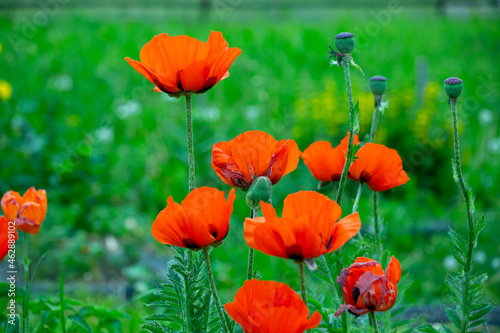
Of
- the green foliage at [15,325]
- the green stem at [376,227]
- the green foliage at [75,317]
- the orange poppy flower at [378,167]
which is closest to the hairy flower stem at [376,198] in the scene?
the green stem at [376,227]

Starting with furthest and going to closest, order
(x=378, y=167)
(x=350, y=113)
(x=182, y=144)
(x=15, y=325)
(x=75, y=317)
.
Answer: (x=182, y=144)
(x=75, y=317)
(x=15, y=325)
(x=378, y=167)
(x=350, y=113)

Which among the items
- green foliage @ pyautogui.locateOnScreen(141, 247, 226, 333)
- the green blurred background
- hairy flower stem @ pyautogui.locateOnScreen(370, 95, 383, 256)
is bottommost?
green foliage @ pyautogui.locateOnScreen(141, 247, 226, 333)

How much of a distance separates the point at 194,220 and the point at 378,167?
315mm

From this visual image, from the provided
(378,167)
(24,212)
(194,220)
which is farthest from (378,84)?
(24,212)

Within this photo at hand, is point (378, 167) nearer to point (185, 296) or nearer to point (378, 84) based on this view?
point (378, 84)

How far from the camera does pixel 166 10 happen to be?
27.3ft

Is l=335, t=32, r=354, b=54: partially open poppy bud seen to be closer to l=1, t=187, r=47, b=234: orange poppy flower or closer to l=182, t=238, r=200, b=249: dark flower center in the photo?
l=182, t=238, r=200, b=249: dark flower center

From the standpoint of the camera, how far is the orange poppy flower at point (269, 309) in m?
0.66

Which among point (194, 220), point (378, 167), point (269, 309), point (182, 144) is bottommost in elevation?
point (269, 309)

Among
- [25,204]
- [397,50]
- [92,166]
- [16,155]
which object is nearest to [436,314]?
[25,204]

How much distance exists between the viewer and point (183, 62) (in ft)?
2.72

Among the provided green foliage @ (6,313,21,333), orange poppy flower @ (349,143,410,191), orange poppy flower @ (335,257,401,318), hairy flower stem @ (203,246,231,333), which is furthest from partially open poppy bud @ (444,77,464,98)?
green foliage @ (6,313,21,333)

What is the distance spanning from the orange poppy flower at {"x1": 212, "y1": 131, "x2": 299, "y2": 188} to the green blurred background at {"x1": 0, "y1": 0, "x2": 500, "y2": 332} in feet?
1.35

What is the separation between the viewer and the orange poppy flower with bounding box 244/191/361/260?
2.26 ft
